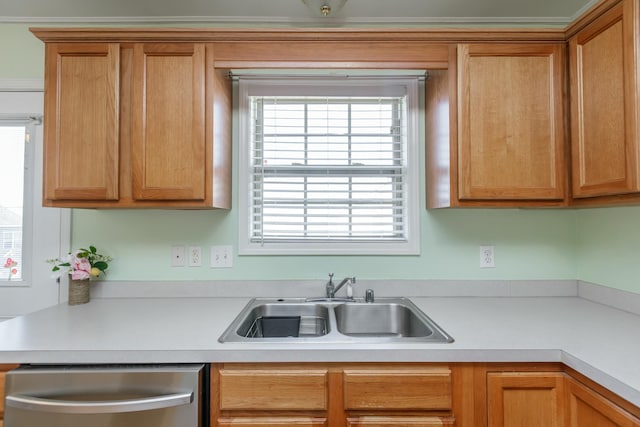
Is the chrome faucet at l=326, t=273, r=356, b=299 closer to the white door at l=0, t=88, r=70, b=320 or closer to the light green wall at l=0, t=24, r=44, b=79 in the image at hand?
the white door at l=0, t=88, r=70, b=320

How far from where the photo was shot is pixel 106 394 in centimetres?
110

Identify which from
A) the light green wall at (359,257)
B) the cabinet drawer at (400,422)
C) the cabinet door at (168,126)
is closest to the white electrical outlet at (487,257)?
the light green wall at (359,257)

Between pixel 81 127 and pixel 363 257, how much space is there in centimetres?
152

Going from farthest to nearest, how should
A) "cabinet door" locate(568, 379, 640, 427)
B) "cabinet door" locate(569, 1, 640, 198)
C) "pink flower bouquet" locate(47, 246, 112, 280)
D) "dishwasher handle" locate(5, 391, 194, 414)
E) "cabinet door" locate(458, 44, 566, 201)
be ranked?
1. "pink flower bouquet" locate(47, 246, 112, 280)
2. "cabinet door" locate(458, 44, 566, 201)
3. "cabinet door" locate(569, 1, 640, 198)
4. "dishwasher handle" locate(5, 391, 194, 414)
5. "cabinet door" locate(568, 379, 640, 427)

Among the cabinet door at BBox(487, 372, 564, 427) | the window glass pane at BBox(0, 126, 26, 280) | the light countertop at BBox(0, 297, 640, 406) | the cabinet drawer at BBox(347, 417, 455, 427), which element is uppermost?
the window glass pane at BBox(0, 126, 26, 280)

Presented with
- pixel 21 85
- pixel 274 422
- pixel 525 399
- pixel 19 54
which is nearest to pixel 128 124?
pixel 21 85

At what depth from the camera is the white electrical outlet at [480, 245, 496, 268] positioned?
1874 mm

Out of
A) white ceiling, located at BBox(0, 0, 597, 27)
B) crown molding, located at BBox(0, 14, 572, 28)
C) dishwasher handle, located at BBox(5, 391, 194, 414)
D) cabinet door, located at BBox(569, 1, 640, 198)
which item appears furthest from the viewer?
crown molding, located at BBox(0, 14, 572, 28)

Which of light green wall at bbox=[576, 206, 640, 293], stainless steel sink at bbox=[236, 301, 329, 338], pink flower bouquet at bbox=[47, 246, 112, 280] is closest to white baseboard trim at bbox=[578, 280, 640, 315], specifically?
light green wall at bbox=[576, 206, 640, 293]

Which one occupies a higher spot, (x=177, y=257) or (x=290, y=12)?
(x=290, y=12)

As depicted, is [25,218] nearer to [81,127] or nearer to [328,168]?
[81,127]

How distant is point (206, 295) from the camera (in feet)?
6.06

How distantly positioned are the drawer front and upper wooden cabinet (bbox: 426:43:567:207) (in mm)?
1100

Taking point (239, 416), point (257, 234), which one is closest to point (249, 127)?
point (257, 234)
